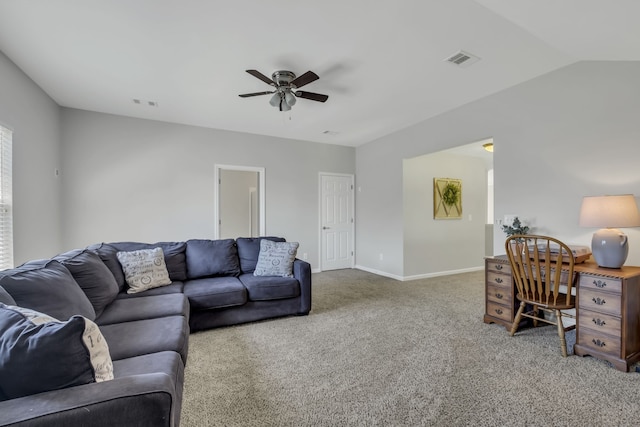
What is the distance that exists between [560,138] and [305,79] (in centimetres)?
264

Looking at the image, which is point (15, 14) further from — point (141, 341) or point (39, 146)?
point (141, 341)

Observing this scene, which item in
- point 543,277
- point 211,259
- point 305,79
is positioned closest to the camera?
point 543,277

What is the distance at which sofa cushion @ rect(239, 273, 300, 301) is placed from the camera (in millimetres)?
3090

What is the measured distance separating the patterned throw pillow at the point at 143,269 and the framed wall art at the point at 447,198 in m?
4.39

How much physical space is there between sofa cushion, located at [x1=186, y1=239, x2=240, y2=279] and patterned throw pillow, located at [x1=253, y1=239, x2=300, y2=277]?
12.2 inches

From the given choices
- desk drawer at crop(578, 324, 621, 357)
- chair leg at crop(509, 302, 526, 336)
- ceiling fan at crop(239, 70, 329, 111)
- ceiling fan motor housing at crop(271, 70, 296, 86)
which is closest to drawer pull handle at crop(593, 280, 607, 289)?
desk drawer at crop(578, 324, 621, 357)

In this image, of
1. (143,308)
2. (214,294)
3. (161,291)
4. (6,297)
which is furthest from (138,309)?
(6,297)

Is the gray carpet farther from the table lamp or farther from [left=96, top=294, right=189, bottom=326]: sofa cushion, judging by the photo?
the table lamp

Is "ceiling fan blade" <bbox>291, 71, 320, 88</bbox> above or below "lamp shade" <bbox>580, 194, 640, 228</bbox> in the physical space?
above

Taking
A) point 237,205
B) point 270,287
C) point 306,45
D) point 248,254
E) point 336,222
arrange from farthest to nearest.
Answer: point 237,205 < point 336,222 < point 248,254 < point 270,287 < point 306,45

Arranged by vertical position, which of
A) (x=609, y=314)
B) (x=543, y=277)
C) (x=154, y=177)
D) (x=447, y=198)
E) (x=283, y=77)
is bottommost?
(x=609, y=314)

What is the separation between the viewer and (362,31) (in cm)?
235

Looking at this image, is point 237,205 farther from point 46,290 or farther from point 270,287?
point 46,290

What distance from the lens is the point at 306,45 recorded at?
254 centimetres
